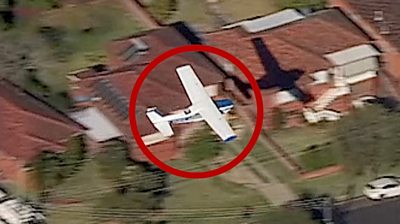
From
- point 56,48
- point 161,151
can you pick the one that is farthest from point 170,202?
point 56,48

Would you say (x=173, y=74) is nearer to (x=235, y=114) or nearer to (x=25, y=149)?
(x=235, y=114)

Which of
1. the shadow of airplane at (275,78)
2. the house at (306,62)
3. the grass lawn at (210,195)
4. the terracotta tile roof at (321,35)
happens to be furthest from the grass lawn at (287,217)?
the terracotta tile roof at (321,35)

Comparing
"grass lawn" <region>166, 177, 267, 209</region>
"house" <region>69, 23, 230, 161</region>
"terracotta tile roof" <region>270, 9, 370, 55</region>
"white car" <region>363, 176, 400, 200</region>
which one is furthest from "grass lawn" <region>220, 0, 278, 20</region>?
"white car" <region>363, 176, 400, 200</region>

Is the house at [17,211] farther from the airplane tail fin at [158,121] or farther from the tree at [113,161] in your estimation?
the airplane tail fin at [158,121]

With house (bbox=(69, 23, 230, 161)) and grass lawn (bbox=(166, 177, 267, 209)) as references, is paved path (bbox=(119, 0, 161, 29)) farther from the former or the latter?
grass lawn (bbox=(166, 177, 267, 209))

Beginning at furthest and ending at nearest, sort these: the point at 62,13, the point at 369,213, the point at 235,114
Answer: the point at 62,13, the point at 235,114, the point at 369,213

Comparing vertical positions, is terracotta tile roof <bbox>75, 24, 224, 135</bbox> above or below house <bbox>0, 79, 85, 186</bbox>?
above

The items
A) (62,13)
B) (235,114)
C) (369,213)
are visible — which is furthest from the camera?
(62,13)
